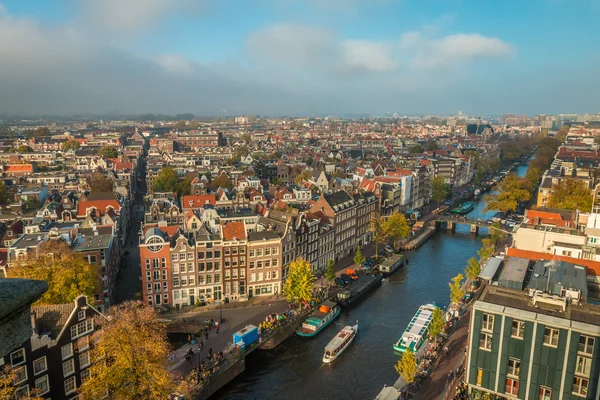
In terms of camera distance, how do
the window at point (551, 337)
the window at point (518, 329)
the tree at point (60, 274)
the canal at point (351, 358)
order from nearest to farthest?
the window at point (551, 337), the window at point (518, 329), the tree at point (60, 274), the canal at point (351, 358)

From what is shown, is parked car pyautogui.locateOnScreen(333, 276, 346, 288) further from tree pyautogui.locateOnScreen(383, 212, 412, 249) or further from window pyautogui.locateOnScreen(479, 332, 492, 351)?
window pyautogui.locateOnScreen(479, 332, 492, 351)

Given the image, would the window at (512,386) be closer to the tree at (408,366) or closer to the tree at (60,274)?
the tree at (408,366)

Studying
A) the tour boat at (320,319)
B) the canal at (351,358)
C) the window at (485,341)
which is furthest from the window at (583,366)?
the tour boat at (320,319)

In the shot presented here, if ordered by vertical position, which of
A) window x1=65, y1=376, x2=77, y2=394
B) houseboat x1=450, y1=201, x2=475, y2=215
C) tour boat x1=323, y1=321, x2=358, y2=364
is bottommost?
tour boat x1=323, y1=321, x2=358, y2=364

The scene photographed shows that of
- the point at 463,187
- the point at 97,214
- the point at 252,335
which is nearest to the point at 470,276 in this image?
the point at 252,335

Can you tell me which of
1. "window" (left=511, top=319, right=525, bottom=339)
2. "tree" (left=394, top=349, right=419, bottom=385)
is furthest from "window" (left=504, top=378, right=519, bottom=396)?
"tree" (left=394, top=349, right=419, bottom=385)

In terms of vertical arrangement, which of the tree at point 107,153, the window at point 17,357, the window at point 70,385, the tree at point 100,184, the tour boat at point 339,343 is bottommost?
the tour boat at point 339,343

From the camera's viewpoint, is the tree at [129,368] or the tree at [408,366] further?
the tree at [408,366]
